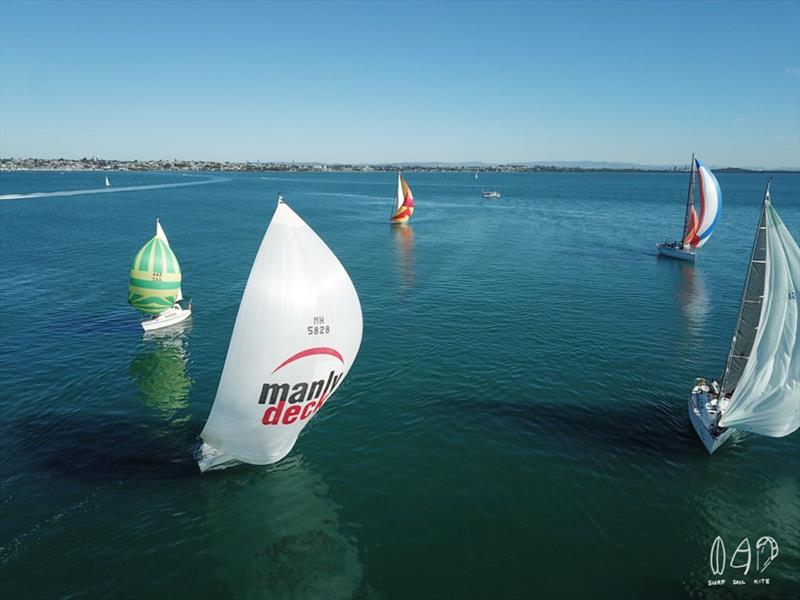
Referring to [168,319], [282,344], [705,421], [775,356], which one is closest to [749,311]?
[775,356]

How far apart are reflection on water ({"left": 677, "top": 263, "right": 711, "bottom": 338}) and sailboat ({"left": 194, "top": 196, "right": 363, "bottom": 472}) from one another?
123 ft

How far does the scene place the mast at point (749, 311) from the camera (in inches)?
976

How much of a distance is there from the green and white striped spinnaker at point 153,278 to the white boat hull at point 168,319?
126 centimetres

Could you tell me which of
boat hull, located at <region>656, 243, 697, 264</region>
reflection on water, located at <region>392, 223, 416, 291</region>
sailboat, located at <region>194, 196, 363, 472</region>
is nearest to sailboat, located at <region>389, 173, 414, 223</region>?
reflection on water, located at <region>392, 223, 416, 291</region>

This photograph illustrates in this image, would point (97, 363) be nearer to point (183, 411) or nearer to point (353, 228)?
point (183, 411)

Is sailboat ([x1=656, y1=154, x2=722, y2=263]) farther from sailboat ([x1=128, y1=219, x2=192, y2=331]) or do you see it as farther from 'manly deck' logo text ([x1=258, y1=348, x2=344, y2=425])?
sailboat ([x1=128, y1=219, x2=192, y2=331])

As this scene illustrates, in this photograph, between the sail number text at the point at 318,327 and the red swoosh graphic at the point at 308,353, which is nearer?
the red swoosh graphic at the point at 308,353

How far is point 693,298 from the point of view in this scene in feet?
185

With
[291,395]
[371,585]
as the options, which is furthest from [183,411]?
[371,585]

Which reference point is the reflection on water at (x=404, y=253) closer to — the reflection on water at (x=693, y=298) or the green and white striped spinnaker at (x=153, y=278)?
the green and white striped spinnaker at (x=153, y=278)

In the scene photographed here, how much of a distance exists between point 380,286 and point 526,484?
131 ft

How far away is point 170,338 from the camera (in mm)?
43281

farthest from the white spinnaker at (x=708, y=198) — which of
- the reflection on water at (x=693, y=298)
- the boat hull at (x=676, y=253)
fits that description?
the reflection on water at (x=693, y=298)

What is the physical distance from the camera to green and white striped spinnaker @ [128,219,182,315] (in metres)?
42.6
